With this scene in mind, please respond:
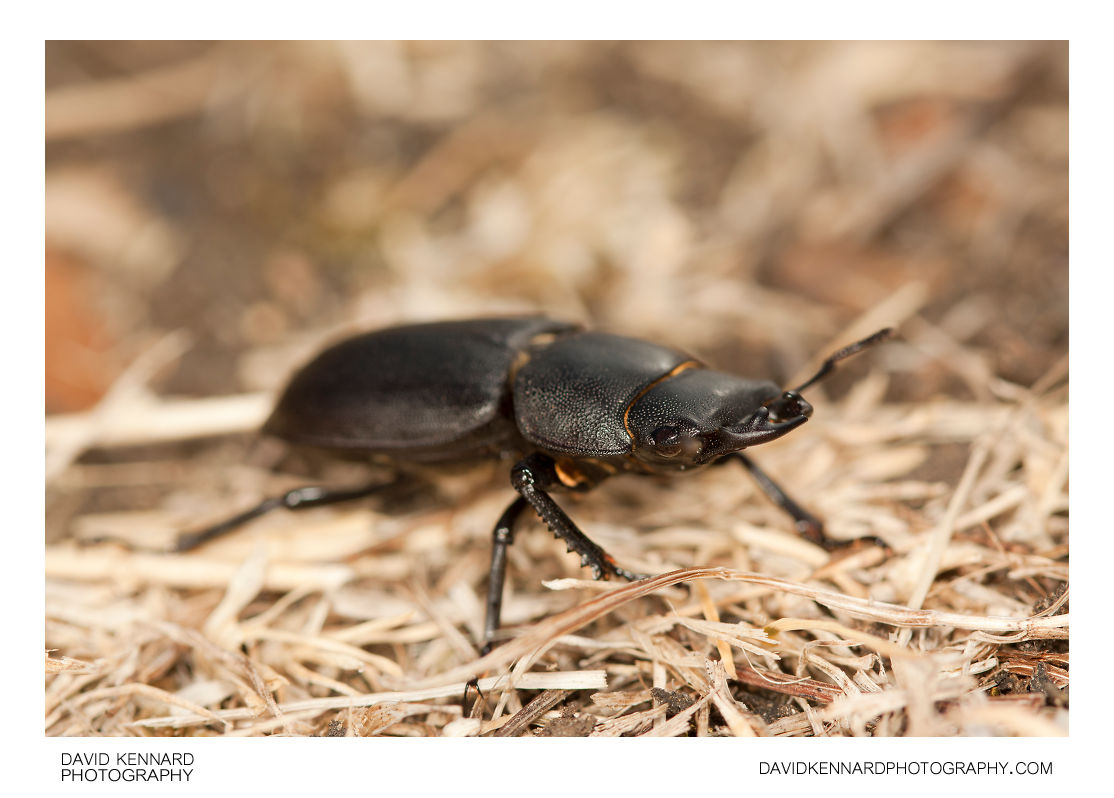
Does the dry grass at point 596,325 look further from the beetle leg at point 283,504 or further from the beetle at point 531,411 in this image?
the beetle at point 531,411

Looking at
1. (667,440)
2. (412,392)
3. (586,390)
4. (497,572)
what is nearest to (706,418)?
(667,440)

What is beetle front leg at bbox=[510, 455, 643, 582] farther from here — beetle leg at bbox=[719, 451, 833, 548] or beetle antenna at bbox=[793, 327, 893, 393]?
beetle antenna at bbox=[793, 327, 893, 393]

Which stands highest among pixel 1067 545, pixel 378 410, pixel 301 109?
pixel 301 109
